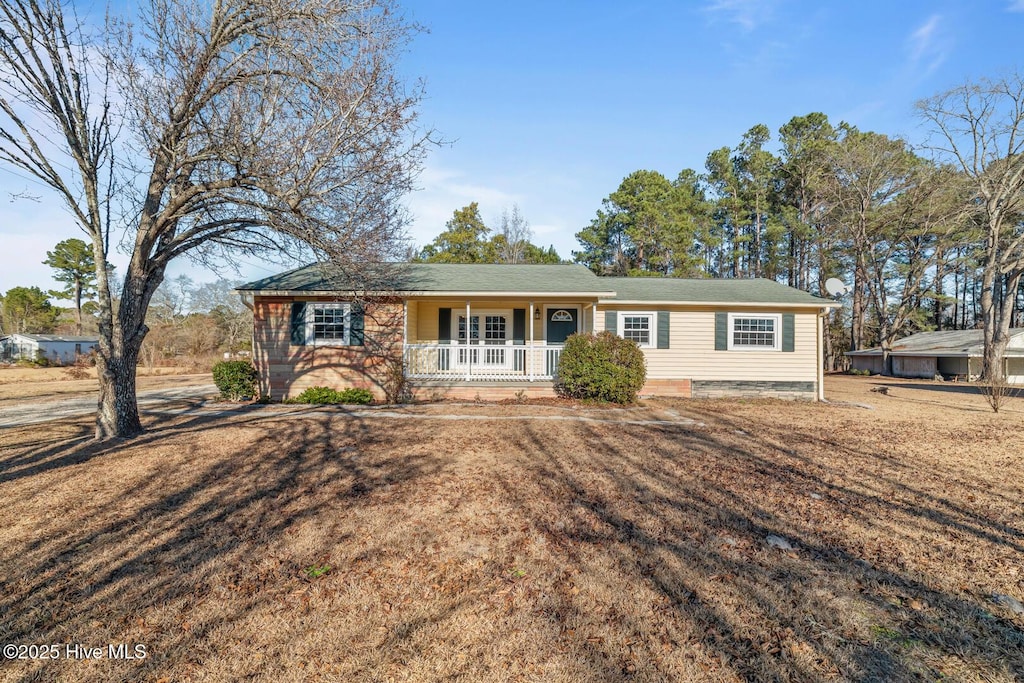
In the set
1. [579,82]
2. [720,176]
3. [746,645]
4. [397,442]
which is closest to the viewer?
[746,645]

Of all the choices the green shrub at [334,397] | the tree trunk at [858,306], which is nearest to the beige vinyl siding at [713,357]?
the green shrub at [334,397]

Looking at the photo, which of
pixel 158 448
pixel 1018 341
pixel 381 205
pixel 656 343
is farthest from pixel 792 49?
pixel 1018 341

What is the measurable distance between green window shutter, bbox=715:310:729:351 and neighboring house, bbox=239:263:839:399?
0.04m

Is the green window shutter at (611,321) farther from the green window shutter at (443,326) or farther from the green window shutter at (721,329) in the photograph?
the green window shutter at (443,326)

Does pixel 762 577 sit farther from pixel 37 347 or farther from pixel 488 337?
pixel 37 347

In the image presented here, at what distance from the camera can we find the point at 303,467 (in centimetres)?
571

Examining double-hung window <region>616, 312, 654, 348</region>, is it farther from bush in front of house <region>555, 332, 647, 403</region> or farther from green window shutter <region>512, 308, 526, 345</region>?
green window shutter <region>512, 308, 526, 345</region>

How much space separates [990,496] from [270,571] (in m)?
7.17

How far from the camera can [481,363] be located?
1222 cm

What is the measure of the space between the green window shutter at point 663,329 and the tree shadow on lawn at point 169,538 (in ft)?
27.3

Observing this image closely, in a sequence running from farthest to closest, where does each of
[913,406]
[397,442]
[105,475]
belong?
[913,406]
[397,442]
[105,475]

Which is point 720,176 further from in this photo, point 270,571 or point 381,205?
point 270,571

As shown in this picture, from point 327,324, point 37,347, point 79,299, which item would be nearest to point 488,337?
point 327,324

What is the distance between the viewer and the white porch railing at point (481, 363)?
1197 centimetres
